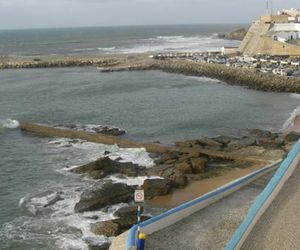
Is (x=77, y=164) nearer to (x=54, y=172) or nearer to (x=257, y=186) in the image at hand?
(x=54, y=172)

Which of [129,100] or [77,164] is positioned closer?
[77,164]

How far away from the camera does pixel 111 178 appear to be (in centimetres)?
2102

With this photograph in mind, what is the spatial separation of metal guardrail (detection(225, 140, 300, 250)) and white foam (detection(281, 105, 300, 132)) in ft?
41.6

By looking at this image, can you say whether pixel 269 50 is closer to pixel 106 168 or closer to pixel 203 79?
pixel 203 79

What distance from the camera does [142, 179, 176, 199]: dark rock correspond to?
18.5 metres

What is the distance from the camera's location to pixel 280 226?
12188 mm

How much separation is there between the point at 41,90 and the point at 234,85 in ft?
57.2

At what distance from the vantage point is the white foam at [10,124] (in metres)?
31.6

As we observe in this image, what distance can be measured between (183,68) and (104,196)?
1574 inches

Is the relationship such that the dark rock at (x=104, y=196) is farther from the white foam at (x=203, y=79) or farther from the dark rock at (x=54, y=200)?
the white foam at (x=203, y=79)

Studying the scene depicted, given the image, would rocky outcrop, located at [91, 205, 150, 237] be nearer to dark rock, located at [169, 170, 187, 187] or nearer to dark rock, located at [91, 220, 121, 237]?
dark rock, located at [91, 220, 121, 237]

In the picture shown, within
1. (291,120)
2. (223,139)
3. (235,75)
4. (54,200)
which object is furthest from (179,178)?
(235,75)

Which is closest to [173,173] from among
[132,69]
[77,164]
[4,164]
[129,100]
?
[77,164]

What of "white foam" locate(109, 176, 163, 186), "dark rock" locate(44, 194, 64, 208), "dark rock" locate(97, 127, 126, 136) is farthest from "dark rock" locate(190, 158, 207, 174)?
"dark rock" locate(97, 127, 126, 136)
